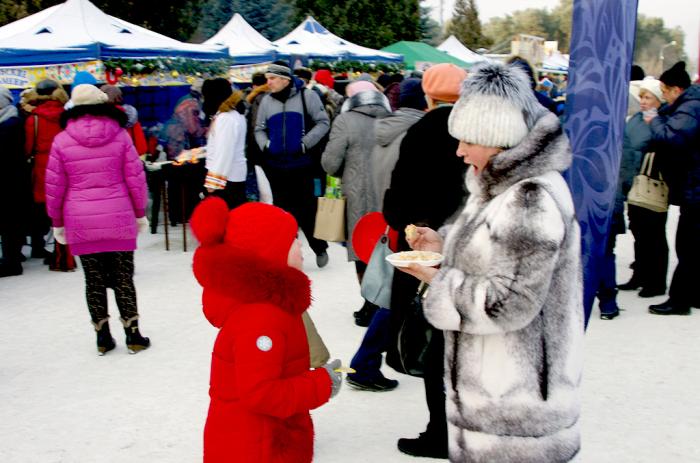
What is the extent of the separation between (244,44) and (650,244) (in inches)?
484

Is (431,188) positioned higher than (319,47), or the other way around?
(319,47)

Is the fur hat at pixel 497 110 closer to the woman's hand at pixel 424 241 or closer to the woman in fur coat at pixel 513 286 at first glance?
the woman in fur coat at pixel 513 286

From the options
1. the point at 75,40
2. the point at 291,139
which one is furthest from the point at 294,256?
the point at 75,40

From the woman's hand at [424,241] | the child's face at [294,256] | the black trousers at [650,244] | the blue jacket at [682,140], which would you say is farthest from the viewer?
the black trousers at [650,244]

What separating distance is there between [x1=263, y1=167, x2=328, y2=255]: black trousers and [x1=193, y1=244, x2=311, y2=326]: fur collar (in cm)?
530

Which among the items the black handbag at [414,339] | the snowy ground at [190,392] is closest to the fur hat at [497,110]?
the black handbag at [414,339]

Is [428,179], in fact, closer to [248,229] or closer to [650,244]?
[248,229]

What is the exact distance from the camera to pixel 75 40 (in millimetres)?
10695

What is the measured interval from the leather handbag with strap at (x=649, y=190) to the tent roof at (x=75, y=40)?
7271 millimetres

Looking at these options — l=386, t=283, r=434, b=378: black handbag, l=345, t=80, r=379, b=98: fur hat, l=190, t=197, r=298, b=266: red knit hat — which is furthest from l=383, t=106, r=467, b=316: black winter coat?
l=345, t=80, r=379, b=98: fur hat

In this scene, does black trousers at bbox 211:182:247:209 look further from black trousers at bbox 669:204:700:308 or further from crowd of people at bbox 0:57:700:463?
black trousers at bbox 669:204:700:308

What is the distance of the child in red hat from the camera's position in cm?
226

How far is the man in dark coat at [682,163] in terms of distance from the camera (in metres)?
6.11

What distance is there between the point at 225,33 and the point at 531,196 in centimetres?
1667
